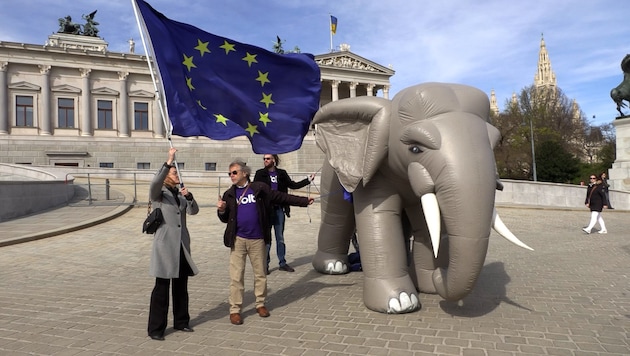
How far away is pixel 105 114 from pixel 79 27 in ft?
38.0

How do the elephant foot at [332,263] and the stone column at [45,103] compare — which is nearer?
the elephant foot at [332,263]

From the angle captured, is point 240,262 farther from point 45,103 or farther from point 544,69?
point 544,69

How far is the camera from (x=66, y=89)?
40.1 meters

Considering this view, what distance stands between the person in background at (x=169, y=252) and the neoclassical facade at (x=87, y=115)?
3219 centimetres

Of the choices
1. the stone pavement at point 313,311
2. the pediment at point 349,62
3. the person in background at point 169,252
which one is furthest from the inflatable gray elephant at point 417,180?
the pediment at point 349,62

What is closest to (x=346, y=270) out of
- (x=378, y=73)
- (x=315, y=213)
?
(x=315, y=213)

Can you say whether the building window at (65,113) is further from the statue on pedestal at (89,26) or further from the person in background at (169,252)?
the person in background at (169,252)

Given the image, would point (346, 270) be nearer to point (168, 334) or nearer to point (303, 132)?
point (303, 132)

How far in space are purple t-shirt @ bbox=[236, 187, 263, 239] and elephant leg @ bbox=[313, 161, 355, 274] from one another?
6.07ft

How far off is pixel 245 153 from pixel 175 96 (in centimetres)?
3876

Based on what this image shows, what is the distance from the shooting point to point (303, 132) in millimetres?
6133

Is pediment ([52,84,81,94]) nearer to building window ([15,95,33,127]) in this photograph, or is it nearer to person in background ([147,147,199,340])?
building window ([15,95,33,127])

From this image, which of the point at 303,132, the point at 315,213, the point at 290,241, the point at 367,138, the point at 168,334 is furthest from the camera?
the point at 315,213

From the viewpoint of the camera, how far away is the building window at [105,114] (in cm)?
4178
